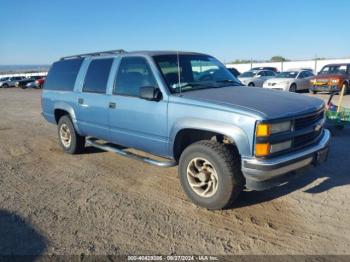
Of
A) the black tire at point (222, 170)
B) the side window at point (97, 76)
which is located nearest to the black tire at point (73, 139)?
the side window at point (97, 76)

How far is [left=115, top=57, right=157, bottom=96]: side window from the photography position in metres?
4.94

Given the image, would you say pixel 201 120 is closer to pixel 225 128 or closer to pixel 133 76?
pixel 225 128

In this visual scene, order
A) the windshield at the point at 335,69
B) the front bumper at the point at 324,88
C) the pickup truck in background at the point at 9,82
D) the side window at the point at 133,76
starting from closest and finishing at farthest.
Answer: the side window at the point at 133,76, the front bumper at the point at 324,88, the windshield at the point at 335,69, the pickup truck in background at the point at 9,82

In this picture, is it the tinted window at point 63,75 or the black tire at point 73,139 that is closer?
the tinted window at point 63,75

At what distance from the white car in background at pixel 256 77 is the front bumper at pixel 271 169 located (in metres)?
18.1

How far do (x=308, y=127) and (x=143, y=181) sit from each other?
8.26 ft

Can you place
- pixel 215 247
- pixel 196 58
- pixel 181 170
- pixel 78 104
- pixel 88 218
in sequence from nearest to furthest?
pixel 215 247
pixel 88 218
pixel 181 170
pixel 196 58
pixel 78 104

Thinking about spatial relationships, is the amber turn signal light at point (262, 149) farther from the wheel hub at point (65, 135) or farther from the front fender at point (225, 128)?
the wheel hub at point (65, 135)

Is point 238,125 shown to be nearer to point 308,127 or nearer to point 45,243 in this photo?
point 308,127

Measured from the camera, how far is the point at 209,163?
13.6 feet

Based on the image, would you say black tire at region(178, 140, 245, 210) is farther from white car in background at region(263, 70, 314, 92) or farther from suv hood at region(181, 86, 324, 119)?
white car in background at region(263, 70, 314, 92)

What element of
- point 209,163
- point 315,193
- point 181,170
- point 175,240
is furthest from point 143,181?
point 315,193

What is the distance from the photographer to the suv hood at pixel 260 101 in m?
3.85

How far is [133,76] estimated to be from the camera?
5176mm
